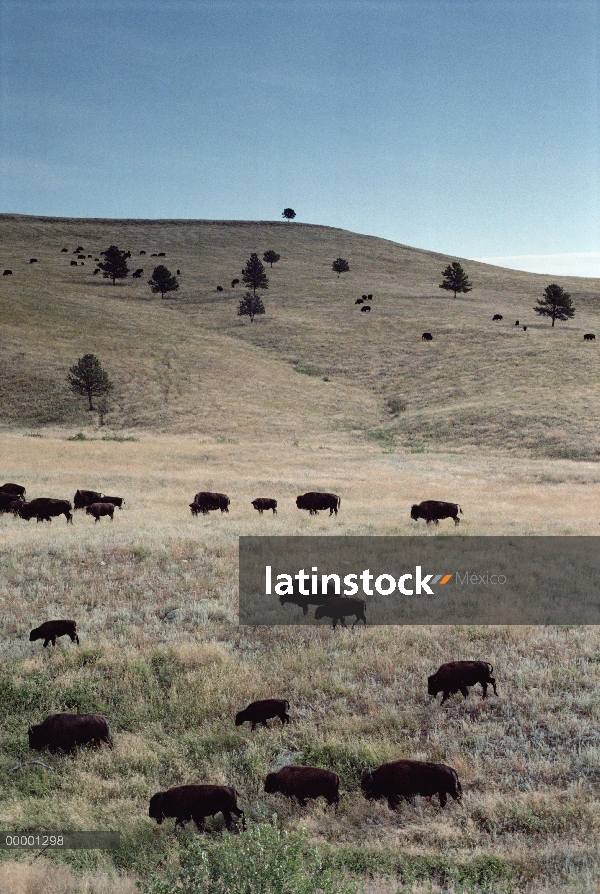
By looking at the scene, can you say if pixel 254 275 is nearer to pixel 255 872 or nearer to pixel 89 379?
pixel 89 379

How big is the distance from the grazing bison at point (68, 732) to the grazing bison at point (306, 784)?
244 cm

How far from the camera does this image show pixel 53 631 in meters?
11.1

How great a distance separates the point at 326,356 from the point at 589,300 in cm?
4744

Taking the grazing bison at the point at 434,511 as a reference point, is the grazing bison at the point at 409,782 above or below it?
below

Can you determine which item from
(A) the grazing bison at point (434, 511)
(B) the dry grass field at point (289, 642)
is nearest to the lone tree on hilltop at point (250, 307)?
(B) the dry grass field at point (289, 642)

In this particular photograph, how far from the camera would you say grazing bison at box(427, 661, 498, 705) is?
912 centimetres

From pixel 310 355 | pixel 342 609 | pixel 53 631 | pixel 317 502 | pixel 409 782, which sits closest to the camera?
pixel 409 782

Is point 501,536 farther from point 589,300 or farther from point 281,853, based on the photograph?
point 589,300

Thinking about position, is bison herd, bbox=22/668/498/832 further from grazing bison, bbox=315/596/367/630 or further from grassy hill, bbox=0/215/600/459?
grassy hill, bbox=0/215/600/459

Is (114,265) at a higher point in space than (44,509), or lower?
higher

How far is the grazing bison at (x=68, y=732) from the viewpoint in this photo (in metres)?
8.27

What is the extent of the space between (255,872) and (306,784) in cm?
231

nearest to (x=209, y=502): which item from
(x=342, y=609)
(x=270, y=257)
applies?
(x=342, y=609)

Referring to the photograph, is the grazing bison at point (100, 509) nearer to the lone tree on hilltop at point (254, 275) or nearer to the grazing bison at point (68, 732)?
the grazing bison at point (68, 732)
